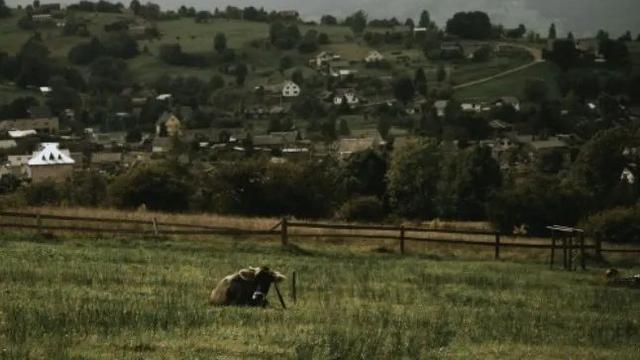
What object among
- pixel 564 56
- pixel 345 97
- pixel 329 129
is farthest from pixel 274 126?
pixel 564 56

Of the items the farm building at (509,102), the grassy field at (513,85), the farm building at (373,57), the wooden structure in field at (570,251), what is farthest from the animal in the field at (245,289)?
the farm building at (373,57)

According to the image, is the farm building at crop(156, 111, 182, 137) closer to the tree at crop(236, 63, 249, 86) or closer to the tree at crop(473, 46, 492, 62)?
the tree at crop(236, 63, 249, 86)

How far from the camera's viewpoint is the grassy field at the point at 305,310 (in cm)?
1182

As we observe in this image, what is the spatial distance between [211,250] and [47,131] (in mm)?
104145

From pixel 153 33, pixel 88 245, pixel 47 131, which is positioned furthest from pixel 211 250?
pixel 153 33

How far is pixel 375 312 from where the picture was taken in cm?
1595

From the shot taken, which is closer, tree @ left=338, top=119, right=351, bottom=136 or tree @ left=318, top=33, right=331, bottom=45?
tree @ left=338, top=119, right=351, bottom=136

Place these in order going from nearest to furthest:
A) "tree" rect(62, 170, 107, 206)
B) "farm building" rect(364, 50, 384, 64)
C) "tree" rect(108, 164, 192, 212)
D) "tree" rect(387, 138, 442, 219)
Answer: "tree" rect(108, 164, 192, 212) < "tree" rect(62, 170, 107, 206) < "tree" rect(387, 138, 442, 219) < "farm building" rect(364, 50, 384, 64)

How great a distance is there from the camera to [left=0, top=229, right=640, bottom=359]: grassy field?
38.8 feet

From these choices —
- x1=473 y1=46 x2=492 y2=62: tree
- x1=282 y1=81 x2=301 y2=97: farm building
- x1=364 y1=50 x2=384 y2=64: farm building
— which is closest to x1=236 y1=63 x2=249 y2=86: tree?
x1=282 y1=81 x2=301 y2=97: farm building

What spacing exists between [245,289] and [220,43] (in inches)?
6613

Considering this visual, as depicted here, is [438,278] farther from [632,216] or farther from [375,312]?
[632,216]

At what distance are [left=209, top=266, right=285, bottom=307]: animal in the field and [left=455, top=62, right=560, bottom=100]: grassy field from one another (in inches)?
5017

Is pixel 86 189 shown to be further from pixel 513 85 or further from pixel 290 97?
pixel 513 85
